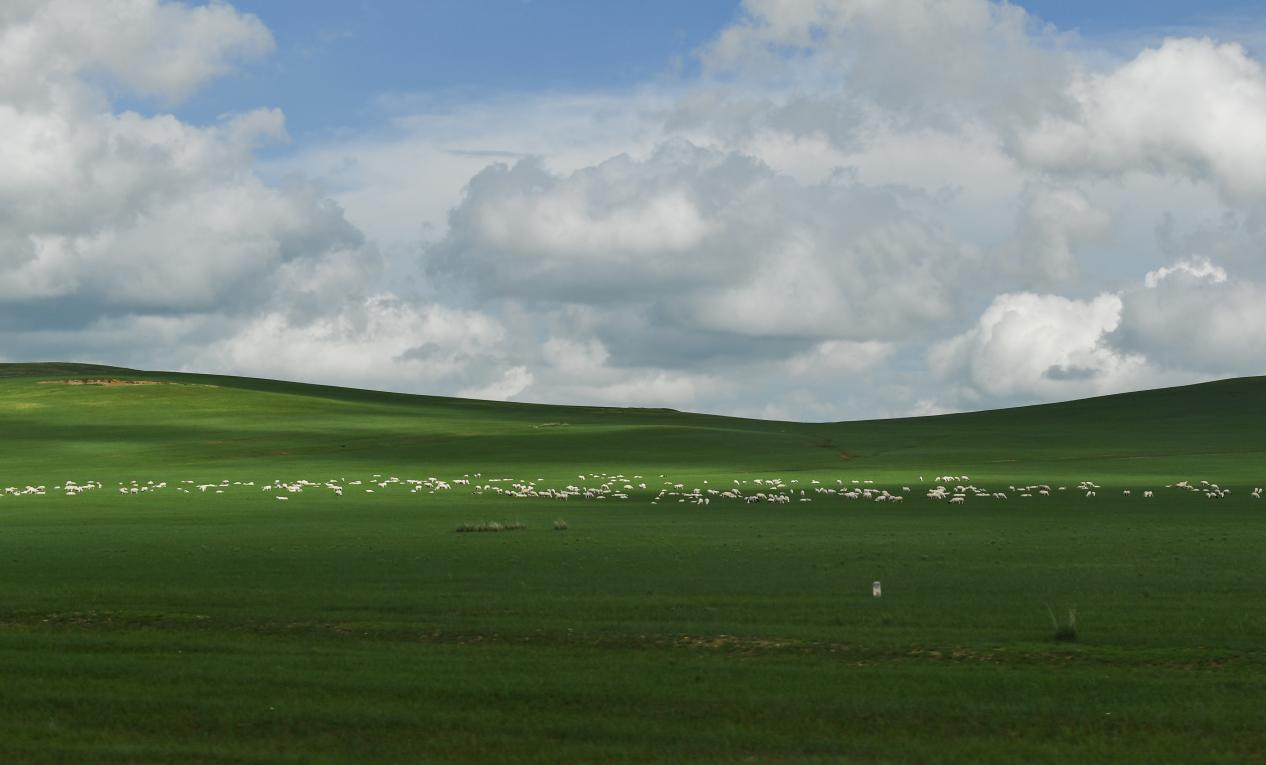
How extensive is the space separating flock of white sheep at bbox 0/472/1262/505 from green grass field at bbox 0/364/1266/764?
1.03 meters

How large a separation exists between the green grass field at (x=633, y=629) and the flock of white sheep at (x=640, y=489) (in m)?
1.03

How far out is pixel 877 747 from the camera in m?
11.6

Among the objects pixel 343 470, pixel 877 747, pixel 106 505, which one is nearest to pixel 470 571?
pixel 877 747

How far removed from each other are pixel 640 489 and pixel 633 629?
39.2 m

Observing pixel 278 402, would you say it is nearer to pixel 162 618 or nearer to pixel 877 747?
pixel 162 618

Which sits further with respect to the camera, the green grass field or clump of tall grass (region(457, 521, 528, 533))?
clump of tall grass (region(457, 521, 528, 533))

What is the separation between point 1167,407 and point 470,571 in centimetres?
11482

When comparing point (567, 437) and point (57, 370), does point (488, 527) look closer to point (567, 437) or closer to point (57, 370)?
point (567, 437)

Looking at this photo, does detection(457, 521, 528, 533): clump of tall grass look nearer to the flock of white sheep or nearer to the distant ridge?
the flock of white sheep

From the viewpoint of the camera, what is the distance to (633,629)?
17781 millimetres

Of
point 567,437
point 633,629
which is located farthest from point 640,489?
point 633,629

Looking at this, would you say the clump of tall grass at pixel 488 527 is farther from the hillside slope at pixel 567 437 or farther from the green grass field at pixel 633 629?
the hillside slope at pixel 567 437

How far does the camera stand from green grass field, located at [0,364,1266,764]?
12.0 metres

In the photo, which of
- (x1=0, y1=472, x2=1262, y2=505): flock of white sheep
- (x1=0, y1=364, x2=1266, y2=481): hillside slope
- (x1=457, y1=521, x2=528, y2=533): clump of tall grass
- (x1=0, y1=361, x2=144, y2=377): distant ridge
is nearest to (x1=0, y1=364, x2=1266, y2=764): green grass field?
(x1=457, y1=521, x2=528, y2=533): clump of tall grass
